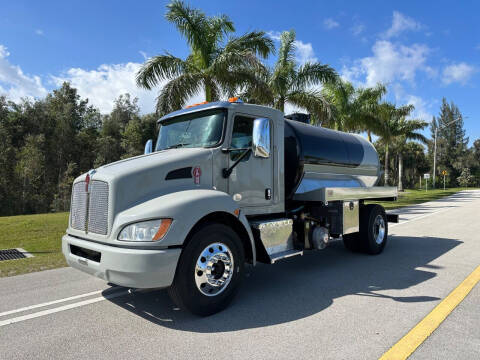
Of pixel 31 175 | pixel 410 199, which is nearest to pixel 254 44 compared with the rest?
pixel 410 199

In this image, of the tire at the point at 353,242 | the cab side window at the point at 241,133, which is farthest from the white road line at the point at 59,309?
the tire at the point at 353,242

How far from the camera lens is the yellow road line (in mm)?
3047

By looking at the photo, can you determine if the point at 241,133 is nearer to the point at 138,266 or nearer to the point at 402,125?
the point at 138,266

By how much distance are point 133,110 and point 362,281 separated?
5030 cm

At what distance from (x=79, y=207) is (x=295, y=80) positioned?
562 inches

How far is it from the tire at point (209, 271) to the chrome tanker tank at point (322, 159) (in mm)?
2162

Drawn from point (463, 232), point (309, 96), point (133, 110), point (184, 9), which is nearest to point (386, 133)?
point (309, 96)

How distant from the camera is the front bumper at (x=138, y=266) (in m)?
3.48

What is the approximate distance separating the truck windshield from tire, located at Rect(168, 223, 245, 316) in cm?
132

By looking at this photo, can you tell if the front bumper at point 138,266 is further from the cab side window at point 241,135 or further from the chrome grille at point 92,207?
the cab side window at point 241,135

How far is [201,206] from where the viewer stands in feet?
12.8

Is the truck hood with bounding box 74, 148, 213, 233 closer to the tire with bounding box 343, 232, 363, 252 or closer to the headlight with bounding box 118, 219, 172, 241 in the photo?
the headlight with bounding box 118, 219, 172, 241

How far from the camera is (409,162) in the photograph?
59594 mm

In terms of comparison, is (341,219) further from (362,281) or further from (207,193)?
(207,193)
